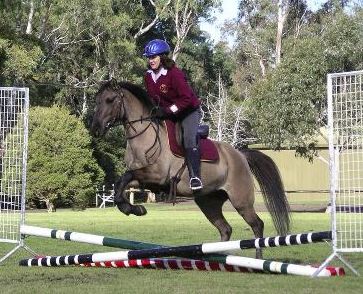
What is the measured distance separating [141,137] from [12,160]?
3025 mm

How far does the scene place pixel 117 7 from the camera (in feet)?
190

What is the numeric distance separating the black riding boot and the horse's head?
1083mm

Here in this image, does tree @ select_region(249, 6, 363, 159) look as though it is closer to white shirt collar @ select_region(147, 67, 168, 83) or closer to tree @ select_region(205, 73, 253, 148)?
tree @ select_region(205, 73, 253, 148)

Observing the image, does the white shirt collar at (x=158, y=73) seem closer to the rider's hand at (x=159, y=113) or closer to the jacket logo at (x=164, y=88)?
the jacket logo at (x=164, y=88)

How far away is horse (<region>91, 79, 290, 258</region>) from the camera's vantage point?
35.0ft

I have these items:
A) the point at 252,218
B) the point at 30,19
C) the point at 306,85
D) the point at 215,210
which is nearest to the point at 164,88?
the point at 215,210

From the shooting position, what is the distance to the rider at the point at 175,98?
35.4ft

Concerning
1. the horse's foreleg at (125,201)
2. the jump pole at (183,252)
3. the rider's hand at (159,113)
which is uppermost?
the rider's hand at (159,113)

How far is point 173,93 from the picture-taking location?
430 inches

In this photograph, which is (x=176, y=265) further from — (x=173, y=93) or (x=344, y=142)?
(x=344, y=142)

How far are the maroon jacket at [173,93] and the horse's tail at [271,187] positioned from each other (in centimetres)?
188

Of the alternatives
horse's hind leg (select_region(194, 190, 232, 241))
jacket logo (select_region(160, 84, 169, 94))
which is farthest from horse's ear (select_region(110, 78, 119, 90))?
horse's hind leg (select_region(194, 190, 232, 241))

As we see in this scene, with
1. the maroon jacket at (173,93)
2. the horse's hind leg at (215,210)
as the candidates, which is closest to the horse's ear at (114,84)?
the maroon jacket at (173,93)

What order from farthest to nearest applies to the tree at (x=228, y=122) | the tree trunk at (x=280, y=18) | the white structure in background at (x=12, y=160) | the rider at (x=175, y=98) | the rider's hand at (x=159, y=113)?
the tree trunk at (x=280, y=18) < the tree at (x=228, y=122) < the white structure in background at (x=12, y=160) < the rider's hand at (x=159, y=113) < the rider at (x=175, y=98)
